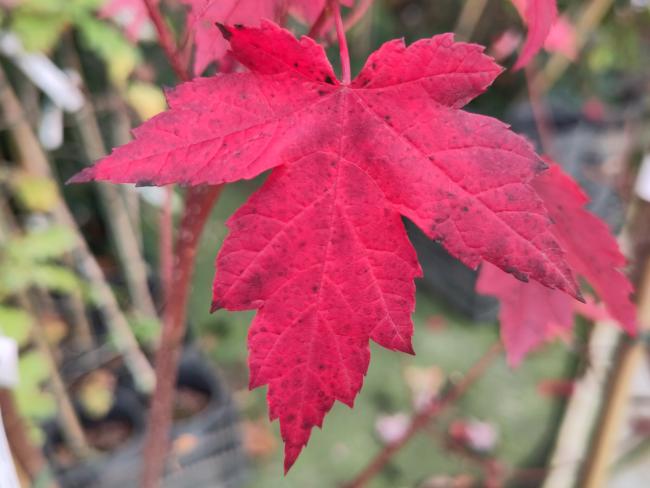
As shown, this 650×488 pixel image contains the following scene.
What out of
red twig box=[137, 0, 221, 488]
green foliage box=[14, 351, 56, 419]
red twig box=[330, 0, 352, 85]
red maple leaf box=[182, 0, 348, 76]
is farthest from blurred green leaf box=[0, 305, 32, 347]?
red twig box=[330, 0, 352, 85]

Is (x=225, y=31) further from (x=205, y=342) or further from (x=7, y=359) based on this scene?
(x=205, y=342)

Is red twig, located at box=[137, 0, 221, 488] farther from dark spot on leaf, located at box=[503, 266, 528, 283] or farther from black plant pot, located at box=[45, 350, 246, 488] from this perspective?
black plant pot, located at box=[45, 350, 246, 488]

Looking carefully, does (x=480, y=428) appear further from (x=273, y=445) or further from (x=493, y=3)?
(x=493, y=3)

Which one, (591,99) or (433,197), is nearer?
(433,197)

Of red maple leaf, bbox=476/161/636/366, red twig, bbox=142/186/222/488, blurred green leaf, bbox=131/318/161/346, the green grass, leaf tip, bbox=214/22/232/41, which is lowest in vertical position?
the green grass

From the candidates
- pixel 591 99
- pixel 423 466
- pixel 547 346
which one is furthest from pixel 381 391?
pixel 591 99

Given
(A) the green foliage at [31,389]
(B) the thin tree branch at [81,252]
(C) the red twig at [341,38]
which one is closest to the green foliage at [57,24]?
(B) the thin tree branch at [81,252]

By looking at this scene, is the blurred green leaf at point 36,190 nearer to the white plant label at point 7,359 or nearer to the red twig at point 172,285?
the red twig at point 172,285
